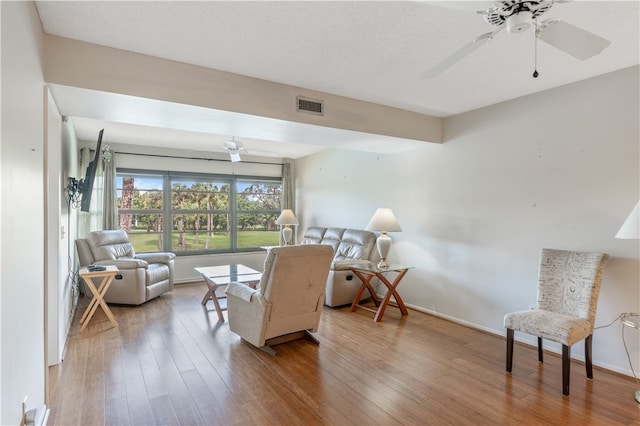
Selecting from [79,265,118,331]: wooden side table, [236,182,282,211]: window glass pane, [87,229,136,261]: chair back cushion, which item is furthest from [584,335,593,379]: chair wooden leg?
[236,182,282,211]: window glass pane

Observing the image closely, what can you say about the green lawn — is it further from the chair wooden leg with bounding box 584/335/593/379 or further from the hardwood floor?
the chair wooden leg with bounding box 584/335/593/379

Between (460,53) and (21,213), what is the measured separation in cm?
236

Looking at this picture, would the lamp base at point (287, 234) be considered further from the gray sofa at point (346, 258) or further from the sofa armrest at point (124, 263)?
the sofa armrest at point (124, 263)

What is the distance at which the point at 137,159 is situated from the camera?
608 centimetres

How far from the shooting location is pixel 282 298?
3.10 metres

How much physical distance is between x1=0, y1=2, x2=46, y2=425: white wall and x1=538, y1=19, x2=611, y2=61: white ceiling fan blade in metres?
2.39

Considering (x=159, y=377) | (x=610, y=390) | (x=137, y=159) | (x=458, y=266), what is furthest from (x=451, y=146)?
(x=137, y=159)

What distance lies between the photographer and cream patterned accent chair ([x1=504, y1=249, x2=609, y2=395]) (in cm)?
256

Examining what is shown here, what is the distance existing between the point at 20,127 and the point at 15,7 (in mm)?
526

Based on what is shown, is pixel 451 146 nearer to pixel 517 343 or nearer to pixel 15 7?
pixel 517 343

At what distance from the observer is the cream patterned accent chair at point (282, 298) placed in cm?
301

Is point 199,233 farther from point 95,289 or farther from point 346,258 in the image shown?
point 346,258

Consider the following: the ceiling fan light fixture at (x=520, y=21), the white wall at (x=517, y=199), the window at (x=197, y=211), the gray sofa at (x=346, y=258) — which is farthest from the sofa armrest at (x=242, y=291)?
the window at (x=197, y=211)

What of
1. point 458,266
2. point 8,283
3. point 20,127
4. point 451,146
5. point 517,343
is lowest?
point 517,343
